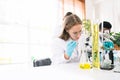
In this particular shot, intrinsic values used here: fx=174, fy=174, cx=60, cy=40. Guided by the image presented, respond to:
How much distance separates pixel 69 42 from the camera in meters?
1.33

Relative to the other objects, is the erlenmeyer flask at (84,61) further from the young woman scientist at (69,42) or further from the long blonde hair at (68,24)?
the long blonde hair at (68,24)

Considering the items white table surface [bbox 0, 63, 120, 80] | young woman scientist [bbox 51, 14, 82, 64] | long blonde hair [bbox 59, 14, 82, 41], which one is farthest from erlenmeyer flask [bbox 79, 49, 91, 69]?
long blonde hair [bbox 59, 14, 82, 41]

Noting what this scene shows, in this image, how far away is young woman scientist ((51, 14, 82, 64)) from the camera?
4.09 ft

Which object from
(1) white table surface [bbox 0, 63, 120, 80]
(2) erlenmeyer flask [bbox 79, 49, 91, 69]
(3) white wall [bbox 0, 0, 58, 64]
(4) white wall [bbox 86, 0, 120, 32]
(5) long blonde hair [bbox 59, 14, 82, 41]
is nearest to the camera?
(1) white table surface [bbox 0, 63, 120, 80]

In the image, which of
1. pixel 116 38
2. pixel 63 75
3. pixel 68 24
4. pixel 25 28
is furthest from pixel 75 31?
pixel 25 28

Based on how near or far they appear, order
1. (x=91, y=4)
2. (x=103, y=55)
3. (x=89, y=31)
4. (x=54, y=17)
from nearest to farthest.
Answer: (x=103, y=55), (x=89, y=31), (x=91, y=4), (x=54, y=17)

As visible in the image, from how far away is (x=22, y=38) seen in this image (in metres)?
2.18

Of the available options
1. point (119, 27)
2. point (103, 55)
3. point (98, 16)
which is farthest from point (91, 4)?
point (103, 55)

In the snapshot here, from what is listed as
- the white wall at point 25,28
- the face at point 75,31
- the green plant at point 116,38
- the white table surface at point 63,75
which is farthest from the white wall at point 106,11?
the white wall at point 25,28

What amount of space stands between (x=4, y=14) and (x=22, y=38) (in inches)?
14.1

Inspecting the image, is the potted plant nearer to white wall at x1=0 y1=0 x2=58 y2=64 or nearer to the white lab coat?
the white lab coat

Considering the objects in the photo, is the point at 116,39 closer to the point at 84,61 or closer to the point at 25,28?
the point at 84,61

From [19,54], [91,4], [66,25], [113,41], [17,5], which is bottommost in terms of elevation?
[19,54]

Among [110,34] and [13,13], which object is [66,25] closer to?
[110,34]
